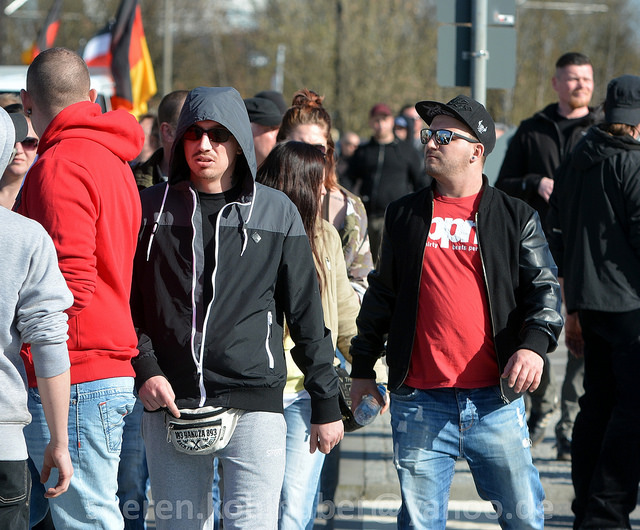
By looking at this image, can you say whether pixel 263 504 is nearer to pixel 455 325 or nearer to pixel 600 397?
pixel 455 325

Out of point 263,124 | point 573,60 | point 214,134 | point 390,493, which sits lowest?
point 390,493

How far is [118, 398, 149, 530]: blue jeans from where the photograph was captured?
4.30 m

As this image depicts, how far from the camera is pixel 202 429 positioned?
3275 mm

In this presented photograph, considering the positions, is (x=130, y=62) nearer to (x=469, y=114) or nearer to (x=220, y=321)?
(x=469, y=114)

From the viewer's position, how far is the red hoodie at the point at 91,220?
3.06 m

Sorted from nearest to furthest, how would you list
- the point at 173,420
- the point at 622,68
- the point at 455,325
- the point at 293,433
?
the point at 173,420
the point at 455,325
the point at 293,433
the point at 622,68

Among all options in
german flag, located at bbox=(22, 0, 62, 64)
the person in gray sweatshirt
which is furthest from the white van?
the person in gray sweatshirt

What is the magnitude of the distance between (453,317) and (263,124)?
7.82ft

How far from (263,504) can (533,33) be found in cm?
3360

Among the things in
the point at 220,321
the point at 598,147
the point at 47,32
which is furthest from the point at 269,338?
the point at 47,32

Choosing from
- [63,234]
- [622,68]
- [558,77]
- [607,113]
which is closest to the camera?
[63,234]

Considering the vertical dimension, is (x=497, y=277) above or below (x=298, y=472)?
above

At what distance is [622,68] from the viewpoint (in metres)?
40.9

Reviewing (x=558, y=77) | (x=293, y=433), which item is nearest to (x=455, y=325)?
(x=293, y=433)
